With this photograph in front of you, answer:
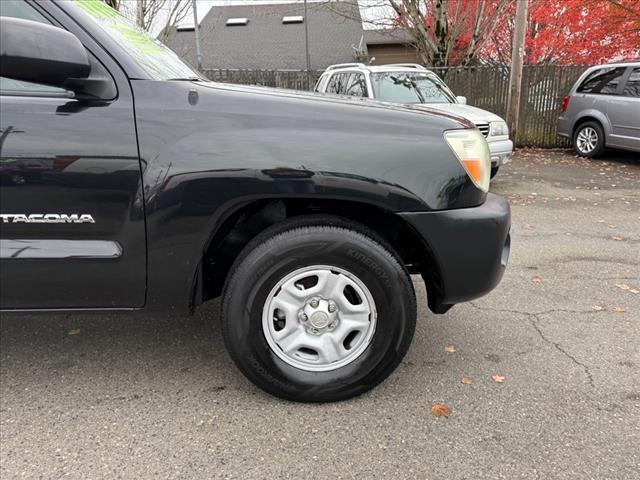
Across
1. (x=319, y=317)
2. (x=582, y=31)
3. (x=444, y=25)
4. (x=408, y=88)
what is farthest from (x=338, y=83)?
(x=582, y=31)

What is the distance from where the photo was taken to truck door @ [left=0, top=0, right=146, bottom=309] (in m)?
2.01

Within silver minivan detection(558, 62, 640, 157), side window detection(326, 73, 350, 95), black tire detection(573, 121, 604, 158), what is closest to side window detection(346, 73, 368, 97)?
side window detection(326, 73, 350, 95)

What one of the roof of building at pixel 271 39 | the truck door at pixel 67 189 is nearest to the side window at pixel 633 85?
the truck door at pixel 67 189

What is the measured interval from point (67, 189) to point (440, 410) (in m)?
1.91

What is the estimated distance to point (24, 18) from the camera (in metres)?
2.07

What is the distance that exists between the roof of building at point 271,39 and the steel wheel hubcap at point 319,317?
26.6 meters

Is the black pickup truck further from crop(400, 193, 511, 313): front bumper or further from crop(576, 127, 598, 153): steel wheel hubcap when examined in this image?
crop(576, 127, 598, 153): steel wheel hubcap

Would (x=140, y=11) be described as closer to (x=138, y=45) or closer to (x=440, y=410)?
(x=138, y=45)

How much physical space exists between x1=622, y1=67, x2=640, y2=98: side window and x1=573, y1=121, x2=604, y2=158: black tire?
76cm

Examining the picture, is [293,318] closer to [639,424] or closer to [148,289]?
[148,289]

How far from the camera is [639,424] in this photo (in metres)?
2.28

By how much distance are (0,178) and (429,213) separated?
1756mm

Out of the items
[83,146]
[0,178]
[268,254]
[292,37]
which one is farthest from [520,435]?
[292,37]

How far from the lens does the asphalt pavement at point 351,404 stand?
6.72ft
